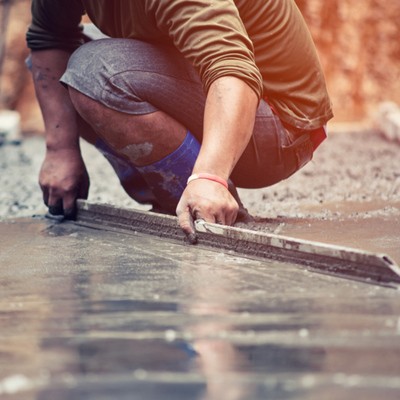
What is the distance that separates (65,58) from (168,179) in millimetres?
624

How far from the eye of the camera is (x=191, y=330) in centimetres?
154

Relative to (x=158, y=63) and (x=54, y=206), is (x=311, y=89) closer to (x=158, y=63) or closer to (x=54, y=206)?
(x=158, y=63)

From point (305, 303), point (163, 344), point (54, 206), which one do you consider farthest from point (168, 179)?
point (163, 344)

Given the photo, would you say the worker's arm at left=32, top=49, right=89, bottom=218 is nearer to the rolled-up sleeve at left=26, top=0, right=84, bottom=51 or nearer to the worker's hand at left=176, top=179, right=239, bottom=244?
the rolled-up sleeve at left=26, top=0, right=84, bottom=51

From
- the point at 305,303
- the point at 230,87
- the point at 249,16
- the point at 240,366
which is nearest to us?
the point at 240,366

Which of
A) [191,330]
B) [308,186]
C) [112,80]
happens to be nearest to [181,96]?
[112,80]

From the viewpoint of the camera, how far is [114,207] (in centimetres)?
285

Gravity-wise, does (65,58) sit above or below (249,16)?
below

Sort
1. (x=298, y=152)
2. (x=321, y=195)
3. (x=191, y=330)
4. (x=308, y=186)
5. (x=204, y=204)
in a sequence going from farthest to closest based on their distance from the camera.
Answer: (x=308, y=186), (x=321, y=195), (x=298, y=152), (x=204, y=204), (x=191, y=330)

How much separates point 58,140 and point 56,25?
376 millimetres

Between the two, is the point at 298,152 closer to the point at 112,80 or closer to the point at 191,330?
the point at 112,80

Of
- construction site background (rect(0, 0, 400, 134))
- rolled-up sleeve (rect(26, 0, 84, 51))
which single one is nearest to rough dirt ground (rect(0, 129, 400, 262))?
rolled-up sleeve (rect(26, 0, 84, 51))

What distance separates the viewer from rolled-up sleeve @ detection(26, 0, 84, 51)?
2.90 metres

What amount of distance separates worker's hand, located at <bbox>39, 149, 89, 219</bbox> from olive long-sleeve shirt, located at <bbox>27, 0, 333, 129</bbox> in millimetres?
375
